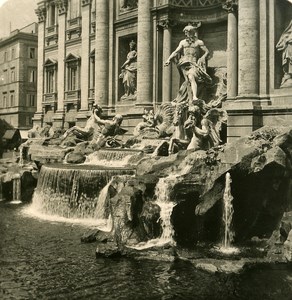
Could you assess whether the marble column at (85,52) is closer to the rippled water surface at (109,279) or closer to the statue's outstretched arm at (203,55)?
the statue's outstretched arm at (203,55)

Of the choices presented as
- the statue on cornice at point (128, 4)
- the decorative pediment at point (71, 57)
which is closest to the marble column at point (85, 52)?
the decorative pediment at point (71, 57)

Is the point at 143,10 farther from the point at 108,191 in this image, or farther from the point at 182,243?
the point at 182,243

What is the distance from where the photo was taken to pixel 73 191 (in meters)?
14.1

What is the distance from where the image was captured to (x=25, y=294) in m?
7.50

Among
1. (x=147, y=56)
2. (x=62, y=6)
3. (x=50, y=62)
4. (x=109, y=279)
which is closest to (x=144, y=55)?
(x=147, y=56)

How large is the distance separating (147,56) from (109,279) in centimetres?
1434

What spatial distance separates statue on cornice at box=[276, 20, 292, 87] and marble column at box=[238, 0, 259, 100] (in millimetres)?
835

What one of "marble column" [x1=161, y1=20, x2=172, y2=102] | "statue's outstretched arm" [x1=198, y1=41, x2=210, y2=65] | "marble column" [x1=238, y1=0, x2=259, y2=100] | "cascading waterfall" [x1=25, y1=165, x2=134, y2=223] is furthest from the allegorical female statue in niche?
"cascading waterfall" [x1=25, y1=165, x2=134, y2=223]

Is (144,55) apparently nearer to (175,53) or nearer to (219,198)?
(175,53)

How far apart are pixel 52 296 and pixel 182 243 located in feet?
12.9

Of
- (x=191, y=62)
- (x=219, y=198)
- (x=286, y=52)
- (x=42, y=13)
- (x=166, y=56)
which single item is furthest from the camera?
(x=42, y=13)

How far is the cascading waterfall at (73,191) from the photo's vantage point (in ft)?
45.3

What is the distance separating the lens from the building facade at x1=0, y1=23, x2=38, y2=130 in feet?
148

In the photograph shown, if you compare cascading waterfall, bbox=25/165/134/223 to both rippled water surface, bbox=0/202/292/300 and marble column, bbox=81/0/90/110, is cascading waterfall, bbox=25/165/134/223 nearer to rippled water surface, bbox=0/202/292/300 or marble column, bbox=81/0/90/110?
rippled water surface, bbox=0/202/292/300
